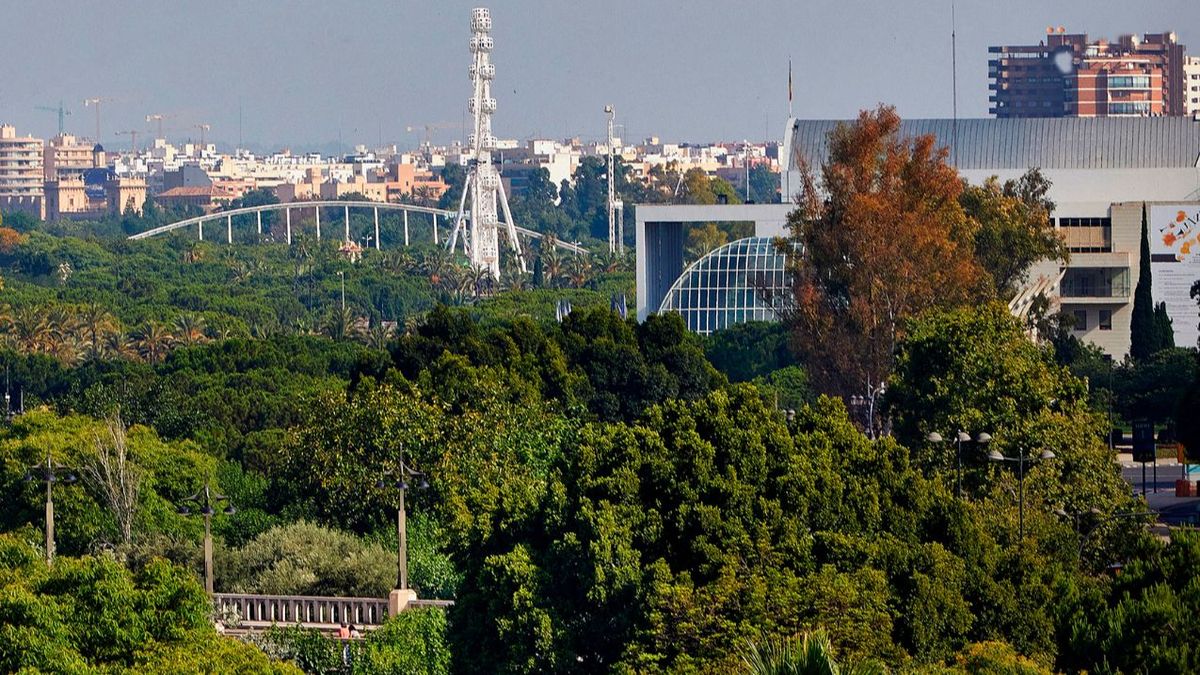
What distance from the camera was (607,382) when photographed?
229ft

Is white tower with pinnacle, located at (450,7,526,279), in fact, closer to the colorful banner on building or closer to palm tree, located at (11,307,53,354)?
palm tree, located at (11,307,53,354)

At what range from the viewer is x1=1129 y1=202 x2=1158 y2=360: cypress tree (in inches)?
3386

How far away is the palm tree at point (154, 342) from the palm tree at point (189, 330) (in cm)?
69

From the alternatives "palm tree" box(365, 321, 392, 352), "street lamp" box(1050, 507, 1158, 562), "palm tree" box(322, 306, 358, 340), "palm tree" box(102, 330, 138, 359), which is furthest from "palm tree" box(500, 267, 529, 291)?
"street lamp" box(1050, 507, 1158, 562)

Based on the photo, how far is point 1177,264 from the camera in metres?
89.4

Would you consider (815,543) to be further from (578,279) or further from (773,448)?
(578,279)

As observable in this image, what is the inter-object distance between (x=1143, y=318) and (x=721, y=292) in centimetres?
2338

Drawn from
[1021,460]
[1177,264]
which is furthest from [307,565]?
[1177,264]

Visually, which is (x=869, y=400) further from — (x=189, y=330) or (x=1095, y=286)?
(x=189, y=330)

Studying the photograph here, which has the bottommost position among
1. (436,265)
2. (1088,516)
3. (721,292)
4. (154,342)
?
(1088,516)

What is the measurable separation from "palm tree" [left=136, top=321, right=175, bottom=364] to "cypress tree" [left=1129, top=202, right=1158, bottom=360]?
45985 millimetres

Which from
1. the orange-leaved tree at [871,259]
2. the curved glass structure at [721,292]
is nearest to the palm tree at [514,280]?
the curved glass structure at [721,292]

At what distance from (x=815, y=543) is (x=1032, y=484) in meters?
10.9

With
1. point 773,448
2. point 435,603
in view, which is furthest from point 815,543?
point 435,603
